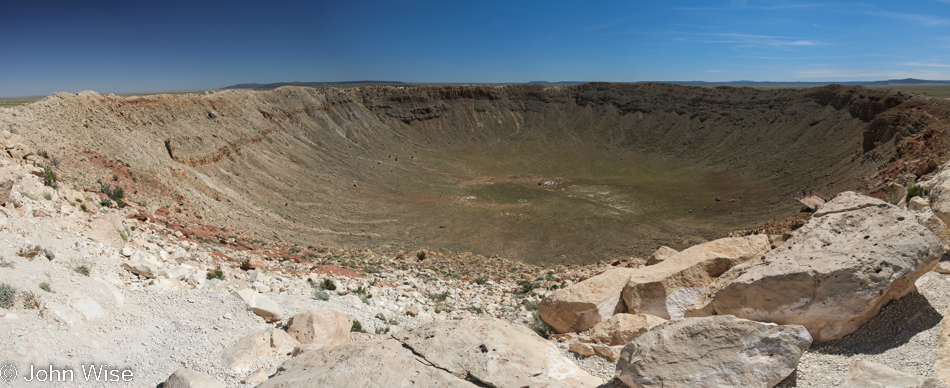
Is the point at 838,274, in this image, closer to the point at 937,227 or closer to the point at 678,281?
the point at 678,281

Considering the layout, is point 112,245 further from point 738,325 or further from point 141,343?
point 738,325

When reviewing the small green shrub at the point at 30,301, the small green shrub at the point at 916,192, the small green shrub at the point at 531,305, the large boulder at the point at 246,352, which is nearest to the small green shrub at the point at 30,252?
the small green shrub at the point at 30,301

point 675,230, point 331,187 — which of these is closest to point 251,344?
point 675,230

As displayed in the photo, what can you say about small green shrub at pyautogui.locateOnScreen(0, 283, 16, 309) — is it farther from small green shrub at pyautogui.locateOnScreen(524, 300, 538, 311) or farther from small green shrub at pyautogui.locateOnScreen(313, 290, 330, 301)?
small green shrub at pyautogui.locateOnScreen(524, 300, 538, 311)

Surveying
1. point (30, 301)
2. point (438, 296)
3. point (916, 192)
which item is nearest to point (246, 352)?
point (30, 301)

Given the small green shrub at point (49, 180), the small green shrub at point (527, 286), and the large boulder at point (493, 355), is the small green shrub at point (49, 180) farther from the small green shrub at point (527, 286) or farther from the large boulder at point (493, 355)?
the small green shrub at point (527, 286)
